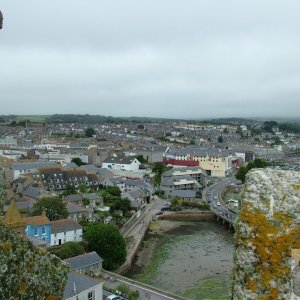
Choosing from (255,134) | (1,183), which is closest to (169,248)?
(1,183)

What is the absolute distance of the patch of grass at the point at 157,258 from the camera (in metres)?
21.5

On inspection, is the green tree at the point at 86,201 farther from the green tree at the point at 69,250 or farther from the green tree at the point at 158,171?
the green tree at the point at 158,171

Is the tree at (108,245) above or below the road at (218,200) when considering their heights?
above

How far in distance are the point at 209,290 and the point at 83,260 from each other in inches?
220

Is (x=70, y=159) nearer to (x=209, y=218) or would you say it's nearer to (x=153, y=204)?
(x=153, y=204)

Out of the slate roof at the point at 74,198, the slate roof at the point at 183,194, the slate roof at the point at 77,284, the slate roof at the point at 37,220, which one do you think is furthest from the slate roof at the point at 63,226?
the slate roof at the point at 183,194

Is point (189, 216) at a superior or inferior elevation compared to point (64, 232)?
inferior

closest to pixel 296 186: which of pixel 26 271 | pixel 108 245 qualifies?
pixel 26 271

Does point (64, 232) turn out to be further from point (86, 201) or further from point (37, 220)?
point (86, 201)

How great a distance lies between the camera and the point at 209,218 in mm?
37750

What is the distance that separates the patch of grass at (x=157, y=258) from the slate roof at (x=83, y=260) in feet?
8.44

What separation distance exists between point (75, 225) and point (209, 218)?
52.7 feet

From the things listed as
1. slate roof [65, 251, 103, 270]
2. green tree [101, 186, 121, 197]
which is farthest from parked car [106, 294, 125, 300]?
green tree [101, 186, 121, 197]

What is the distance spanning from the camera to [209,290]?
19.6 metres
